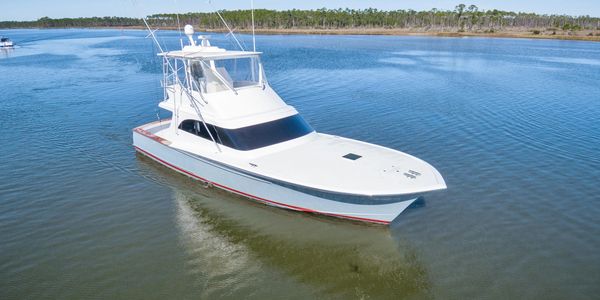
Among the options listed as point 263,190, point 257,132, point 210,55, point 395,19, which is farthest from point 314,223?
point 395,19

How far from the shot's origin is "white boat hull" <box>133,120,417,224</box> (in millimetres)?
9531

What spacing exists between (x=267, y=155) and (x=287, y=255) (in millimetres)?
3134

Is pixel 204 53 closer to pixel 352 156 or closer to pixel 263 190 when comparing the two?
pixel 263 190

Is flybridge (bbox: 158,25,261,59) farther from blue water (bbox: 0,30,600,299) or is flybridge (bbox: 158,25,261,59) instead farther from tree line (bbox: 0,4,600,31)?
tree line (bbox: 0,4,600,31)

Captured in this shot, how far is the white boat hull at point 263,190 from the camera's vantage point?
31.3 feet

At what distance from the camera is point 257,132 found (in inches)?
455

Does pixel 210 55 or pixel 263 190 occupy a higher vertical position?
pixel 210 55

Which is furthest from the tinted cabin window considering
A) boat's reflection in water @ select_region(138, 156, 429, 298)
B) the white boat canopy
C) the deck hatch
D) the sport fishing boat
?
the white boat canopy

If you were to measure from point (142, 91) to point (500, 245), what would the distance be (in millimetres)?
24452

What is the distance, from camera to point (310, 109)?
21750mm

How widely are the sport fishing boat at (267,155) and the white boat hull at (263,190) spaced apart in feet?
0.08

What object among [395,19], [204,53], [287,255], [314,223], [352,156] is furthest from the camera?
[395,19]

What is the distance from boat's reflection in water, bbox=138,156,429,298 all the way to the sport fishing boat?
0.45m

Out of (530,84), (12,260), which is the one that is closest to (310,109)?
(12,260)
